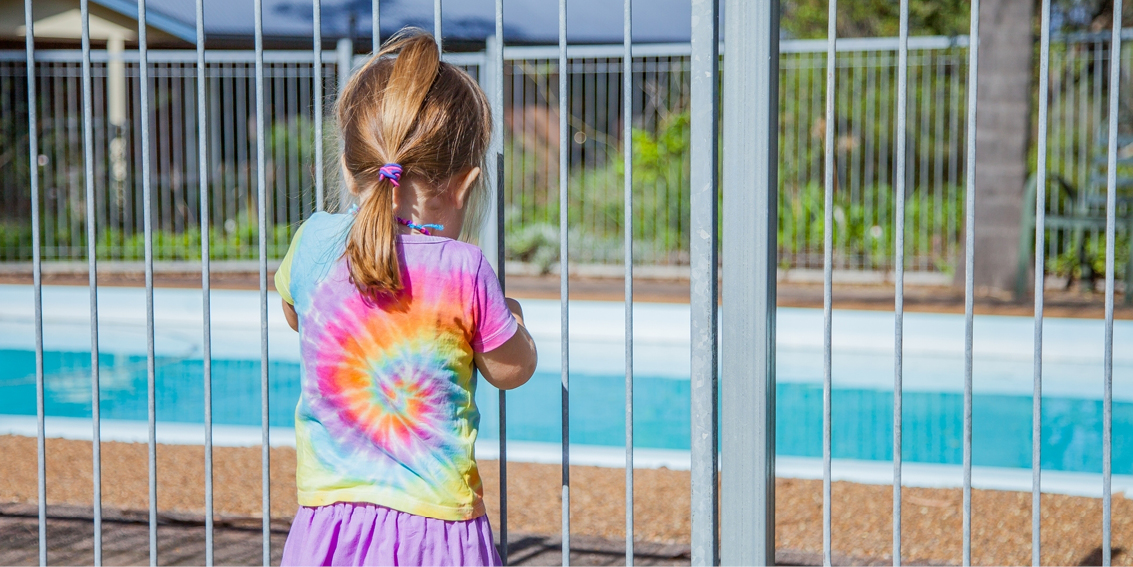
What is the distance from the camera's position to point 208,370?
193 centimetres

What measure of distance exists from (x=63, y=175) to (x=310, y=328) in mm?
11697

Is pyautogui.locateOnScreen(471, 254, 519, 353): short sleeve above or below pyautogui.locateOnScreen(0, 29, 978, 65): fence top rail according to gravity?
below

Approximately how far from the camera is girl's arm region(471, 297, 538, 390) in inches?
60.4

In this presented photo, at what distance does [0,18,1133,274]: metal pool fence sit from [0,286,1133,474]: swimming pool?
299 centimetres

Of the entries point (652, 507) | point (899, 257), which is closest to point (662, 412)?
point (652, 507)

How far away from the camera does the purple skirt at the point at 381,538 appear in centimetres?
151

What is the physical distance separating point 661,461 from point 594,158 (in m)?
9.62

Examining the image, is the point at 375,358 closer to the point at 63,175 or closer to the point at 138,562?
the point at 138,562

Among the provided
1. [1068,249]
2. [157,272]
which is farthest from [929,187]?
[157,272]

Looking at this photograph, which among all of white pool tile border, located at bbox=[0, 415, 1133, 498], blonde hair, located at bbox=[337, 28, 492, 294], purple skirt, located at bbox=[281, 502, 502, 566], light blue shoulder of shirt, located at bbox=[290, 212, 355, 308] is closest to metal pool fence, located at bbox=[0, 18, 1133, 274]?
white pool tile border, located at bbox=[0, 415, 1133, 498]

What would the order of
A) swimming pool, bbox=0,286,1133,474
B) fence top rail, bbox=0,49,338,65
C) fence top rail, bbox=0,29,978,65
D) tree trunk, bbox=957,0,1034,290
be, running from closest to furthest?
swimming pool, bbox=0,286,1133,474, tree trunk, bbox=957,0,1034,290, fence top rail, bbox=0,29,978,65, fence top rail, bbox=0,49,338,65

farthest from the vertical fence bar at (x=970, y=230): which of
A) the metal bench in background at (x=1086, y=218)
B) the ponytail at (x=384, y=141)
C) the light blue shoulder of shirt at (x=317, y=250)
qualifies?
the metal bench in background at (x=1086, y=218)

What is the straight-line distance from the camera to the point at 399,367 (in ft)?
4.97

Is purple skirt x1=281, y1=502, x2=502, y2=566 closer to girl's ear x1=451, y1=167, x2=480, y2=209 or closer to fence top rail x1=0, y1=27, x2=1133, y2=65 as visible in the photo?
girl's ear x1=451, y1=167, x2=480, y2=209
